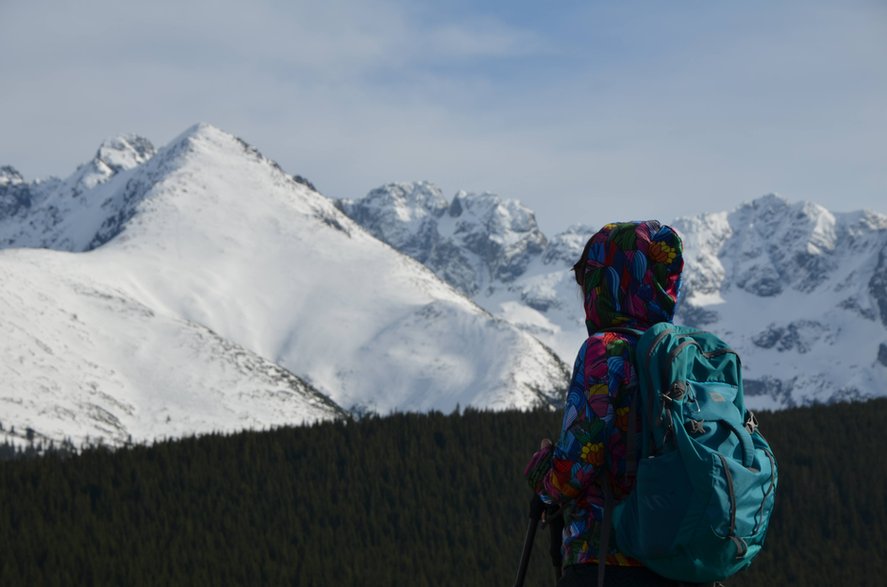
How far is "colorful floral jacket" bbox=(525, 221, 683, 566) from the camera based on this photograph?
21.3ft

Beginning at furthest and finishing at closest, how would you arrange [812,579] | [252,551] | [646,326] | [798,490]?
[798,490], [252,551], [812,579], [646,326]

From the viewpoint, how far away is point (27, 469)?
40500mm

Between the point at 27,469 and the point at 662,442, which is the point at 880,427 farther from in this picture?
the point at 662,442

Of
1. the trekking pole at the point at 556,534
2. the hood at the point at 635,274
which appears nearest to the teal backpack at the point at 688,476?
the hood at the point at 635,274

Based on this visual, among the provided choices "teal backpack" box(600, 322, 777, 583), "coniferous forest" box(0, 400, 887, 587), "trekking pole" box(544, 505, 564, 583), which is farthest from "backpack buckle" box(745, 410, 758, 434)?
"coniferous forest" box(0, 400, 887, 587)

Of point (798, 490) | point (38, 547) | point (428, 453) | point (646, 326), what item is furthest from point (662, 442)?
point (428, 453)

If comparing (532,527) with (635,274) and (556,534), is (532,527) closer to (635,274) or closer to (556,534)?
(556,534)

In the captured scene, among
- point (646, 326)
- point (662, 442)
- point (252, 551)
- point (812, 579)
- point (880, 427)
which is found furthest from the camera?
point (880, 427)

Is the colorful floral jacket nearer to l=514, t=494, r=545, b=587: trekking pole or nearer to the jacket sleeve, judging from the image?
the jacket sleeve

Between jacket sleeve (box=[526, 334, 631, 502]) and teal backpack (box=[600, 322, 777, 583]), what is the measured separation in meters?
0.14

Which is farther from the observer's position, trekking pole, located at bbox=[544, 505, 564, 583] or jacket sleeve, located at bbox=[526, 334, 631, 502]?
trekking pole, located at bbox=[544, 505, 564, 583]

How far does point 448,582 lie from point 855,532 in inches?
519

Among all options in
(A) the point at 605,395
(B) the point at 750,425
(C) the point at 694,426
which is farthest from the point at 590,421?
(B) the point at 750,425

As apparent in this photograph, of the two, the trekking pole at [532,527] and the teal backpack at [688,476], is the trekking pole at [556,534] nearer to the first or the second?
the trekking pole at [532,527]
